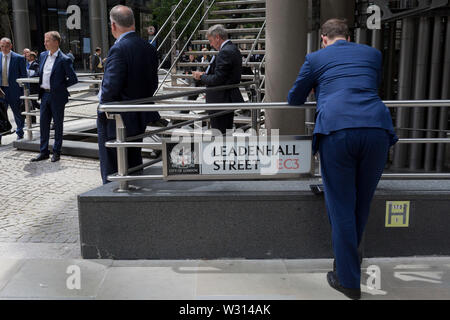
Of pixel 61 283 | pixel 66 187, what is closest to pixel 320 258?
pixel 61 283

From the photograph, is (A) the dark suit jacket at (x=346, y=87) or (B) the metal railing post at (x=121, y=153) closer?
(A) the dark suit jacket at (x=346, y=87)

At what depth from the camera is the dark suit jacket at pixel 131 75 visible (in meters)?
4.78

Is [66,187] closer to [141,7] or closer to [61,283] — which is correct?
[61,283]

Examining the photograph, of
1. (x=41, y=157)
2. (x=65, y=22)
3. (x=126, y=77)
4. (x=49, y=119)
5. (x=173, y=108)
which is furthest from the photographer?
(x=65, y=22)

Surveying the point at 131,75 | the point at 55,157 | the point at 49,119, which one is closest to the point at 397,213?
the point at 131,75

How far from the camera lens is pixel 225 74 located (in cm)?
668

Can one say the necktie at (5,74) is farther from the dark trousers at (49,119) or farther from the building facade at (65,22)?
the building facade at (65,22)

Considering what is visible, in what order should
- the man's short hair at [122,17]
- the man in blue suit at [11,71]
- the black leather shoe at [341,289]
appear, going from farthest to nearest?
the man in blue suit at [11,71] → the man's short hair at [122,17] → the black leather shoe at [341,289]

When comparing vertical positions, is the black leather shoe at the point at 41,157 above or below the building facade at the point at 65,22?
below

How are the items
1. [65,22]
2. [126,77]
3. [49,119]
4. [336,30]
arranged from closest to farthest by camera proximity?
[336,30] → [126,77] → [49,119] → [65,22]

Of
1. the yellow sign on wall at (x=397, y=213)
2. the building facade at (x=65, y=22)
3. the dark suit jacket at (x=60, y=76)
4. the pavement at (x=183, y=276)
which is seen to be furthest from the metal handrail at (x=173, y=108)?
the building facade at (x=65, y=22)

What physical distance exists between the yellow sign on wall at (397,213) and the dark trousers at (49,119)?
19.8 feet

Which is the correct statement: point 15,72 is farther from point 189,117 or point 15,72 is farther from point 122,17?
point 122,17

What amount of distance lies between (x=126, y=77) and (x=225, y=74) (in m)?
2.06
